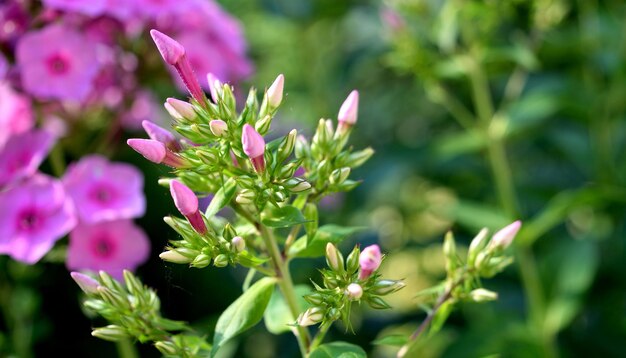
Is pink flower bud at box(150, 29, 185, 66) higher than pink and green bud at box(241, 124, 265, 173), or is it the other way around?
pink flower bud at box(150, 29, 185, 66)

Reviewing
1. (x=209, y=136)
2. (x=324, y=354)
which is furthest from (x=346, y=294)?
(x=209, y=136)

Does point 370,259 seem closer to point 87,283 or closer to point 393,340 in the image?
point 393,340

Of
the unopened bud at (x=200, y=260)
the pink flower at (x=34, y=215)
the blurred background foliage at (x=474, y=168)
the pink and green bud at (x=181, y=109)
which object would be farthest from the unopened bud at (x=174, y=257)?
the blurred background foliage at (x=474, y=168)

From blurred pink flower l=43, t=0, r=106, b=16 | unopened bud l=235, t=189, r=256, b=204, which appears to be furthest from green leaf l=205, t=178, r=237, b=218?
blurred pink flower l=43, t=0, r=106, b=16

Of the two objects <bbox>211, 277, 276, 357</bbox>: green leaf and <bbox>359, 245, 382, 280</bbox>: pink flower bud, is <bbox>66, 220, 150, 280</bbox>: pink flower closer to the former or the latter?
<bbox>211, 277, 276, 357</bbox>: green leaf

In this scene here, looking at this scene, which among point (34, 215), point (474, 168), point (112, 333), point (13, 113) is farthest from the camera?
point (474, 168)

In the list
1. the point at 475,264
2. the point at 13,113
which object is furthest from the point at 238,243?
the point at 13,113
